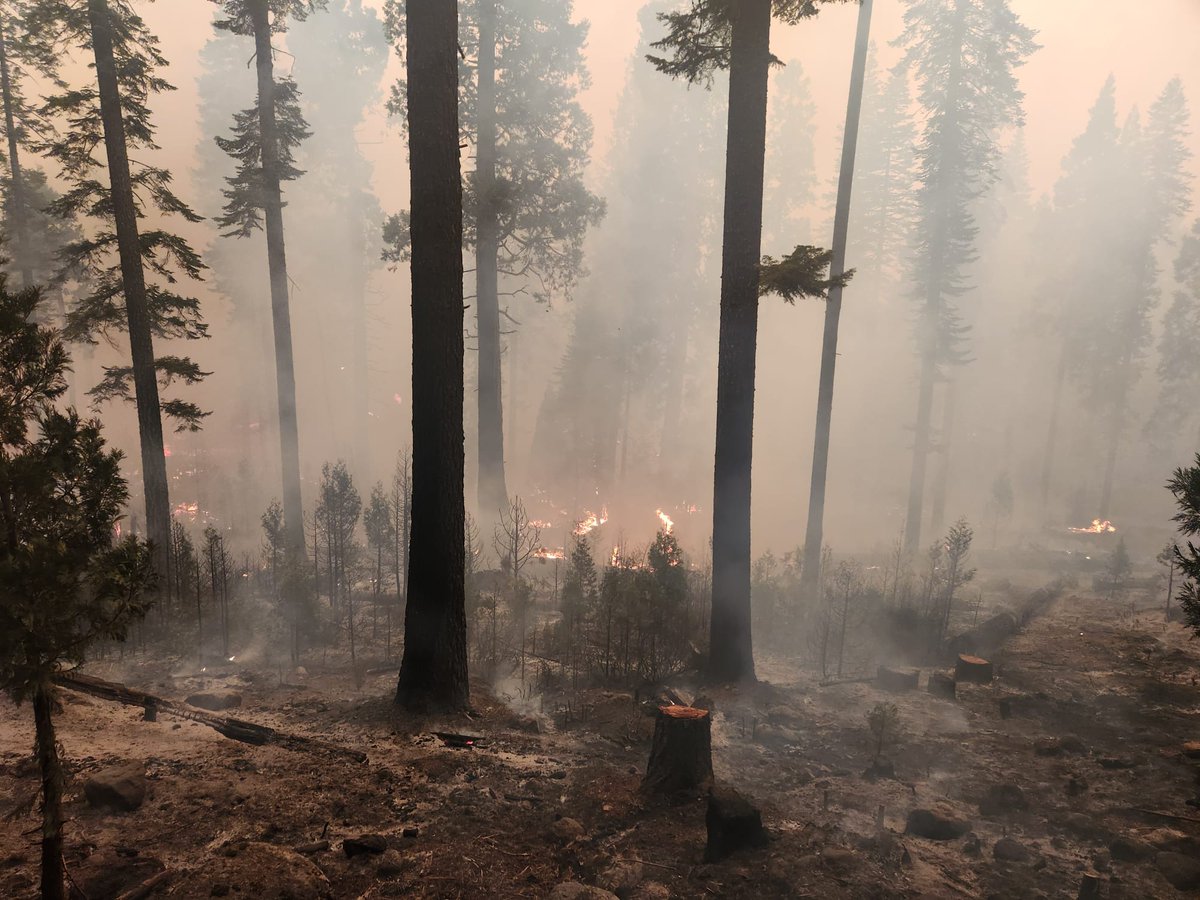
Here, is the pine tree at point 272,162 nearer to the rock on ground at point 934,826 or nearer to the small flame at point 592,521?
the small flame at point 592,521

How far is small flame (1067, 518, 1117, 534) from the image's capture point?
1254 inches

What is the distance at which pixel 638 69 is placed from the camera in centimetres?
3547

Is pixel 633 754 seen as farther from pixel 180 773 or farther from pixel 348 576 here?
pixel 348 576

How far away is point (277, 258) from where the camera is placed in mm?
16984

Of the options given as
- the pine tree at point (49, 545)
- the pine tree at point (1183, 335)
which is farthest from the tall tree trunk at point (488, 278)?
the pine tree at point (1183, 335)

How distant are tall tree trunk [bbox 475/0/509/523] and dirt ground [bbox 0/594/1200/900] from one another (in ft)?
33.4

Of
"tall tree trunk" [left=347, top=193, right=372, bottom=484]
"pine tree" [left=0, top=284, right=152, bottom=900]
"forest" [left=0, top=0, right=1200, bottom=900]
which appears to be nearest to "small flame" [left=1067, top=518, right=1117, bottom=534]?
"forest" [left=0, top=0, right=1200, bottom=900]

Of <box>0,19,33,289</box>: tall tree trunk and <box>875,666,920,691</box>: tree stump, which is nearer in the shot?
<box>875,666,920,691</box>: tree stump

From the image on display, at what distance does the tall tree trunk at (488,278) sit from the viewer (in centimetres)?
1831

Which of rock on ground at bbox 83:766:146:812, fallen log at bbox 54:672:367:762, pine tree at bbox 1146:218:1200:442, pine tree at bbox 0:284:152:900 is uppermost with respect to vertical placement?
pine tree at bbox 1146:218:1200:442

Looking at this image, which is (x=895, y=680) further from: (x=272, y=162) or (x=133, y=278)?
(x=272, y=162)

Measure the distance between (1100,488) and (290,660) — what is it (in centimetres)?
4703

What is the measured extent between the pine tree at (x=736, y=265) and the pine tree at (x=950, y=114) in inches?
612

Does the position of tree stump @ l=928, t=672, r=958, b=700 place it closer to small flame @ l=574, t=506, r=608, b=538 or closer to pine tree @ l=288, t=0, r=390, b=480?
small flame @ l=574, t=506, r=608, b=538
